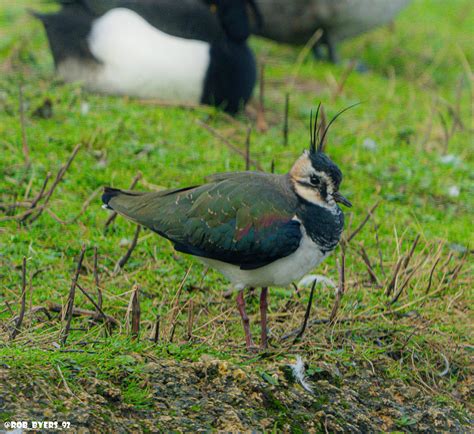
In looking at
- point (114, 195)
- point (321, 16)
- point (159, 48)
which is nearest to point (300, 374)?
point (114, 195)

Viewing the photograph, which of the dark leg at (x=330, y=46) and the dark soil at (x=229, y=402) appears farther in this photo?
the dark leg at (x=330, y=46)

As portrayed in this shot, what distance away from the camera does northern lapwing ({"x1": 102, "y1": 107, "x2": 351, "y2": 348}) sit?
3549mm

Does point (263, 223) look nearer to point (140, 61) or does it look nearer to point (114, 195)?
point (114, 195)

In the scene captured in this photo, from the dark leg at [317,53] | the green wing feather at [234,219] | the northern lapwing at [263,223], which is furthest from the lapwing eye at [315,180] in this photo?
the dark leg at [317,53]

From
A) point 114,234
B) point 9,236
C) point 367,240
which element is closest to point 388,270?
point 367,240

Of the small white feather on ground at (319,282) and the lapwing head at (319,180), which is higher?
the lapwing head at (319,180)

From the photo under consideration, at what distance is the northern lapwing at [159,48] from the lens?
273 inches

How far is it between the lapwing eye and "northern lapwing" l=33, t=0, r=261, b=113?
355cm

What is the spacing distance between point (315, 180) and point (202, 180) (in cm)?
208

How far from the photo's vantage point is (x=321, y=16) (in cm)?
855

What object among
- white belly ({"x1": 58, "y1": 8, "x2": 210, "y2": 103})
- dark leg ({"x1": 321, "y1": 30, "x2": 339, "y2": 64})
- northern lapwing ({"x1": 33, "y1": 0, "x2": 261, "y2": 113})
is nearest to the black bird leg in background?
dark leg ({"x1": 321, "y1": 30, "x2": 339, "y2": 64})

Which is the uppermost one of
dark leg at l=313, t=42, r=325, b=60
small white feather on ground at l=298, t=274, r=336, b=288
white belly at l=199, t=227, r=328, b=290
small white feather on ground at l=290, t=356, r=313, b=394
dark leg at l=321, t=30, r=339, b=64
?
white belly at l=199, t=227, r=328, b=290

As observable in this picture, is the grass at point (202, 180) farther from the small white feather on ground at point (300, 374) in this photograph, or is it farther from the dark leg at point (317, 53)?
the dark leg at point (317, 53)

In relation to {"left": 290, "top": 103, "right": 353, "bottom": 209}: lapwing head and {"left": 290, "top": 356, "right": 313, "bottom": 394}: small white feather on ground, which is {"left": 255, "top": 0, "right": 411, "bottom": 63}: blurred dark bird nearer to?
{"left": 290, "top": 103, "right": 353, "bottom": 209}: lapwing head
